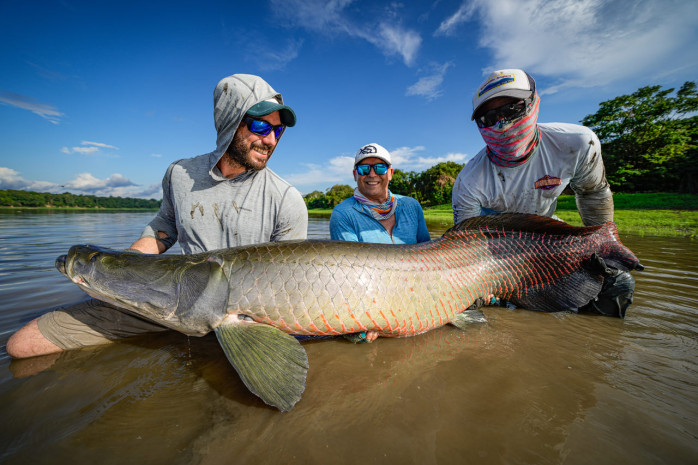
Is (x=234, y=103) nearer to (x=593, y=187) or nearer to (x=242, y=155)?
(x=242, y=155)

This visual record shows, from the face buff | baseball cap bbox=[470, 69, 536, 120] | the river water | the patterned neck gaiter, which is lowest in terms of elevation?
the river water

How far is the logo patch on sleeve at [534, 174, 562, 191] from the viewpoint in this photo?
350 cm

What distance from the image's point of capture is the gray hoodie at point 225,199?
2924 mm

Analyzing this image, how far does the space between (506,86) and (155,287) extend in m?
4.09

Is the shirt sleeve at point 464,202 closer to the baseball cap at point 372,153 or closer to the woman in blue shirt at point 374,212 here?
the woman in blue shirt at point 374,212

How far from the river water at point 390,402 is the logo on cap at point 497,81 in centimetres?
275

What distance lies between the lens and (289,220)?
3.16 meters

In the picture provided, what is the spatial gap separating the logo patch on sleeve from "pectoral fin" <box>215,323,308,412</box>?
361cm

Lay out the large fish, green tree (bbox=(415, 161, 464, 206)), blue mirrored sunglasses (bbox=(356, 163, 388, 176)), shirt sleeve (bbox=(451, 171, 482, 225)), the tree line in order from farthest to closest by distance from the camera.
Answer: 1. green tree (bbox=(415, 161, 464, 206))
2. the tree line
3. blue mirrored sunglasses (bbox=(356, 163, 388, 176))
4. shirt sleeve (bbox=(451, 171, 482, 225))
5. the large fish

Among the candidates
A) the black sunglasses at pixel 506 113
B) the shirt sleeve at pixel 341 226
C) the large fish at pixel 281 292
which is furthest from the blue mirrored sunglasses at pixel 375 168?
the large fish at pixel 281 292

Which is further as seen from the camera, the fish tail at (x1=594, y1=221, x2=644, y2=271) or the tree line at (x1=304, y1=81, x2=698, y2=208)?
the tree line at (x1=304, y1=81, x2=698, y2=208)

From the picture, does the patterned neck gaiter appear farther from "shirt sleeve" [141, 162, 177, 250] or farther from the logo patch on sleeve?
"shirt sleeve" [141, 162, 177, 250]

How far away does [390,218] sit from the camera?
4324 millimetres

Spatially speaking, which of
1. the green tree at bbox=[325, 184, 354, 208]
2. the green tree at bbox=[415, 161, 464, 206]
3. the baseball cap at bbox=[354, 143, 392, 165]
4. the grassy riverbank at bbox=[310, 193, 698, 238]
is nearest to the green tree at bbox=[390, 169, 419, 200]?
the green tree at bbox=[415, 161, 464, 206]
